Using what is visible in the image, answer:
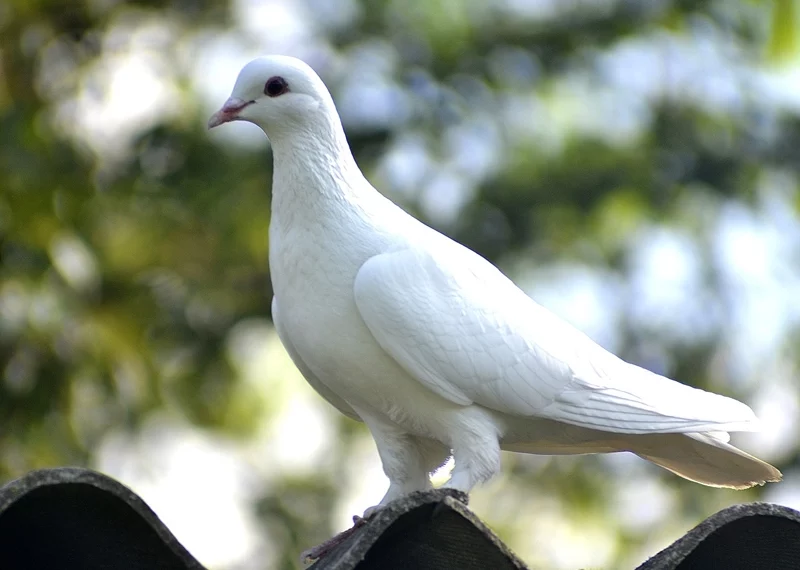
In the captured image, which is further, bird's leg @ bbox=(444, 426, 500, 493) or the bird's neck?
the bird's neck

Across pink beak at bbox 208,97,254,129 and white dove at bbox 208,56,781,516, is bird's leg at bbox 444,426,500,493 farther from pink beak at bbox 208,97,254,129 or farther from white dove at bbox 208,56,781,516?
pink beak at bbox 208,97,254,129

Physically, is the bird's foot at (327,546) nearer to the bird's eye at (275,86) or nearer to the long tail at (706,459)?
the long tail at (706,459)

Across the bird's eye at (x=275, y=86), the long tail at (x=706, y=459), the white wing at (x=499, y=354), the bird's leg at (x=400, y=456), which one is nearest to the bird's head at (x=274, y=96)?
the bird's eye at (x=275, y=86)

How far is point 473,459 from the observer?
4.19 meters

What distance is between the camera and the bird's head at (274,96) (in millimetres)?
4430

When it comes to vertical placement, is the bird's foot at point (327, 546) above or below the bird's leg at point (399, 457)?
below

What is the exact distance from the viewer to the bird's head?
443cm

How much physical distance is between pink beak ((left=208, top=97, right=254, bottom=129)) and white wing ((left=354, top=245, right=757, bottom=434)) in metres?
0.68

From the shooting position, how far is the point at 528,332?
452 centimetres

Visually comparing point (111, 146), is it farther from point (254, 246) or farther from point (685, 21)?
point (685, 21)

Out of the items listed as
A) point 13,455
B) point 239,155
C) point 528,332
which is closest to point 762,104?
point 239,155

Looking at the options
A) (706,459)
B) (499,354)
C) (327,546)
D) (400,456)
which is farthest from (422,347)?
(706,459)

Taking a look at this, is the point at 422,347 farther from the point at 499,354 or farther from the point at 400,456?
the point at 400,456

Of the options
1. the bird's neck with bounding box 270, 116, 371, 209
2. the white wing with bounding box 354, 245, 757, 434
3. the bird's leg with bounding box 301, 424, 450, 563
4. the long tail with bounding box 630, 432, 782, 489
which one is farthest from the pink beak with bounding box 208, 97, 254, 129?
the long tail with bounding box 630, 432, 782, 489
